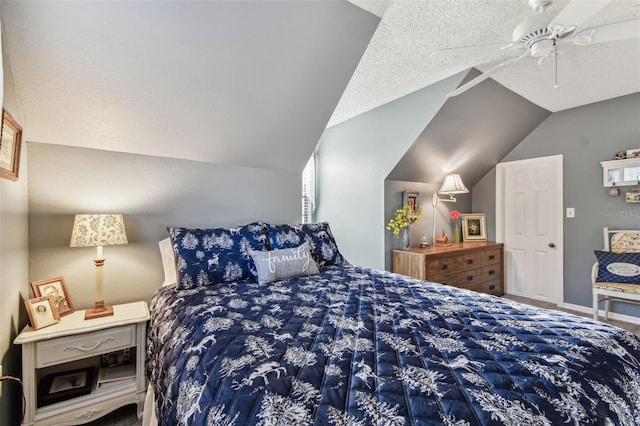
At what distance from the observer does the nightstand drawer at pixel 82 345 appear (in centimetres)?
144

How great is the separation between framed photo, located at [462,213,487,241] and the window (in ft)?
7.64

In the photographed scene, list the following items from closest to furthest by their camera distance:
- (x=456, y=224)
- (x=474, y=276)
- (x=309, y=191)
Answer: (x=474, y=276)
(x=456, y=224)
(x=309, y=191)

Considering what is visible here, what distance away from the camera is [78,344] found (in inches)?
59.6

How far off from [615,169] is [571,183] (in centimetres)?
42

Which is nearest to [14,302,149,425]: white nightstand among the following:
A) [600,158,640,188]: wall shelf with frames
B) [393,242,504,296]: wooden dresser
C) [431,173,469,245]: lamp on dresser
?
[393,242,504,296]: wooden dresser

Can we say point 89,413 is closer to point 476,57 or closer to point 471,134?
point 476,57

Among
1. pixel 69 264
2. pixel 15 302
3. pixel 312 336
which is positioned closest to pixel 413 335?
pixel 312 336

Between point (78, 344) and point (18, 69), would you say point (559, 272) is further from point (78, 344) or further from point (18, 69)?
point (18, 69)

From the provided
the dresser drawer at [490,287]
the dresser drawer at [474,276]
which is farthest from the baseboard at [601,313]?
the dresser drawer at [474,276]

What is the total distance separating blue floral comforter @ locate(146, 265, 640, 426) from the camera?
72 cm

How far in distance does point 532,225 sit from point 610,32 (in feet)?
9.64

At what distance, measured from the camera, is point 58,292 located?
1.68m

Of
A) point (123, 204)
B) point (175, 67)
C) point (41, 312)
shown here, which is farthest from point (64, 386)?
point (175, 67)

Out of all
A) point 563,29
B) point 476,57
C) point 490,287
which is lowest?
point 490,287
